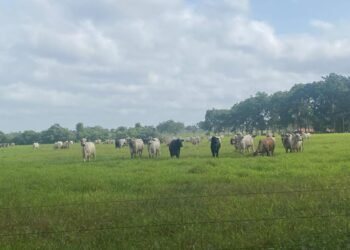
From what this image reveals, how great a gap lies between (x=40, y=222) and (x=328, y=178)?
33.3 ft

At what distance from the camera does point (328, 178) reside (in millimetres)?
16984

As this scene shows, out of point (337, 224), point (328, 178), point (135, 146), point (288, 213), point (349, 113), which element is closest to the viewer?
point (337, 224)

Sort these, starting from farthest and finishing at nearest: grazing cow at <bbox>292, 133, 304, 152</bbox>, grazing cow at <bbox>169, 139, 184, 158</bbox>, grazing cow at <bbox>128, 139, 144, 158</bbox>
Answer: grazing cow at <bbox>128, 139, 144, 158</bbox> < grazing cow at <bbox>169, 139, 184, 158</bbox> < grazing cow at <bbox>292, 133, 304, 152</bbox>

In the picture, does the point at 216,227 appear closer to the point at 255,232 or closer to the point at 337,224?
the point at 255,232

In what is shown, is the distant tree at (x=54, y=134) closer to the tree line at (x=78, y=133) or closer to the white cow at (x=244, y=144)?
the tree line at (x=78, y=133)

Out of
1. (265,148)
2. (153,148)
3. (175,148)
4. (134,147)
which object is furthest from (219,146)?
(134,147)

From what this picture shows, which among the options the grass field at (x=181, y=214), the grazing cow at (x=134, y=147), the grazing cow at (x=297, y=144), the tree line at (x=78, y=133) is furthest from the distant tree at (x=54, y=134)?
the grass field at (x=181, y=214)

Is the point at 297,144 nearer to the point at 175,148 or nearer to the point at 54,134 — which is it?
the point at 175,148

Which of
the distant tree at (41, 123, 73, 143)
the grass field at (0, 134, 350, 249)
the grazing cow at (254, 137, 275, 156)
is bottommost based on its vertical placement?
the grass field at (0, 134, 350, 249)

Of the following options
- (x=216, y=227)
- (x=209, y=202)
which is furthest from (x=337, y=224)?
(x=209, y=202)

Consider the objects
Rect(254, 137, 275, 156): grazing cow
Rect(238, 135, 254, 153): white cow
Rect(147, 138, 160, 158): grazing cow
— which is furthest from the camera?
Rect(147, 138, 160, 158): grazing cow

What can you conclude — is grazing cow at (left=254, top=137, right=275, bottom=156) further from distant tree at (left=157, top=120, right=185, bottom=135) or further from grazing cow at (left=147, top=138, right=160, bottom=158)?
distant tree at (left=157, top=120, right=185, bottom=135)

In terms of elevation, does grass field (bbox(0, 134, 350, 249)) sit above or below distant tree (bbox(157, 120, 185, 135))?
below

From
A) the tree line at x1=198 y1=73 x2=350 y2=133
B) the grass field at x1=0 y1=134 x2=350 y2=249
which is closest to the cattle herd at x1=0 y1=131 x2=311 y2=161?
the grass field at x1=0 y1=134 x2=350 y2=249
